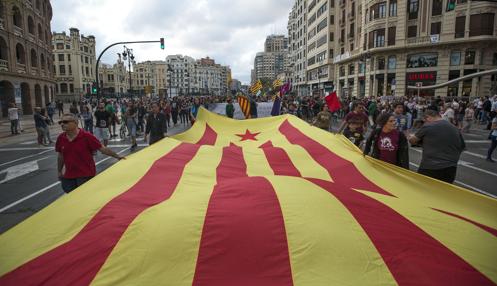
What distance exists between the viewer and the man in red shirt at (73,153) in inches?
200

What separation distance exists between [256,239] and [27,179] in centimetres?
895

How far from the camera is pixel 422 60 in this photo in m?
41.5

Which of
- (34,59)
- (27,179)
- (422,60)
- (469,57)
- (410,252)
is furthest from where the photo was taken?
(422,60)

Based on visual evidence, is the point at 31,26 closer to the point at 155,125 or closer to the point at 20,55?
the point at 20,55

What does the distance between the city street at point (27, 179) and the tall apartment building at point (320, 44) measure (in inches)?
1825

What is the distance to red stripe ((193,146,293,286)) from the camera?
7.90 ft

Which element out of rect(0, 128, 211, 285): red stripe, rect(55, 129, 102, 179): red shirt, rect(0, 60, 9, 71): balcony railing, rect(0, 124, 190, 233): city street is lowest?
rect(0, 124, 190, 233): city street

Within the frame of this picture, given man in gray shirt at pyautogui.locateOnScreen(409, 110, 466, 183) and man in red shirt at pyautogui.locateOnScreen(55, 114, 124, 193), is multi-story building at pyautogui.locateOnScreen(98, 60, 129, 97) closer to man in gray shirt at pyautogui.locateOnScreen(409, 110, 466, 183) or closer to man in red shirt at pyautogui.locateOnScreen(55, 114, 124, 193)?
man in red shirt at pyautogui.locateOnScreen(55, 114, 124, 193)

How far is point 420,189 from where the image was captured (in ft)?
14.7

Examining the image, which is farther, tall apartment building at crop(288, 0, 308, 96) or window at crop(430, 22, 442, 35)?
tall apartment building at crop(288, 0, 308, 96)

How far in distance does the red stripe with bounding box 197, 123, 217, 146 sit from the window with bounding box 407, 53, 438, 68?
131 feet

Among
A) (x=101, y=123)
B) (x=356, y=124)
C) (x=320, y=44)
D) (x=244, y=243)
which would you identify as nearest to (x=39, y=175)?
(x=101, y=123)

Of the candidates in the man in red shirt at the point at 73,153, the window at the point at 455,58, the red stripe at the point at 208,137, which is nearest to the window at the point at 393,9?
the window at the point at 455,58

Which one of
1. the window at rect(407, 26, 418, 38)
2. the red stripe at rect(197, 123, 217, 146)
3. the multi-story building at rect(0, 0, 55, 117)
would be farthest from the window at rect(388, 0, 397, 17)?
the multi-story building at rect(0, 0, 55, 117)
